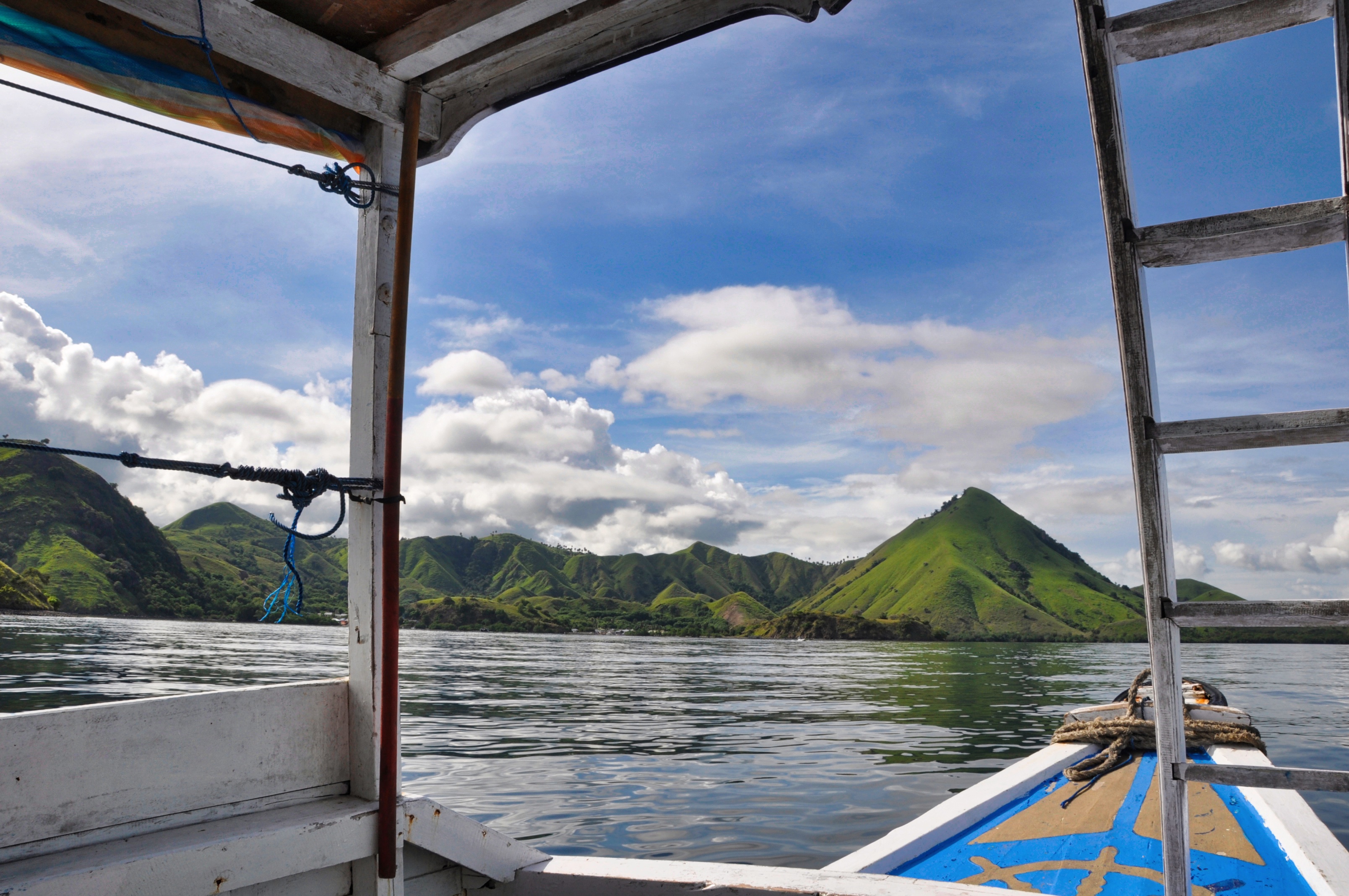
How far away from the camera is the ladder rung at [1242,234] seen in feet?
6.42

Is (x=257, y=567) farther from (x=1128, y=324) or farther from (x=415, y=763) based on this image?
(x=1128, y=324)

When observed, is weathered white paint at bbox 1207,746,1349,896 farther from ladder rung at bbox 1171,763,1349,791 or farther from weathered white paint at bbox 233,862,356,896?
weathered white paint at bbox 233,862,356,896

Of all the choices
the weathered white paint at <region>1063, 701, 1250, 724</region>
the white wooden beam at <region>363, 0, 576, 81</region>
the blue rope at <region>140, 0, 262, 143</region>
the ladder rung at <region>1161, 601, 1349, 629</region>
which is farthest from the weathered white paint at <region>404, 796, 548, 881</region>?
the weathered white paint at <region>1063, 701, 1250, 724</region>

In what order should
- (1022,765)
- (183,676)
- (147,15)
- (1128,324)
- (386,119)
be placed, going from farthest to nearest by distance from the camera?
(183,676), (1022,765), (386,119), (147,15), (1128,324)

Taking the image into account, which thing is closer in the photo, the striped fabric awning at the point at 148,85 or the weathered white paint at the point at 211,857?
the weathered white paint at the point at 211,857

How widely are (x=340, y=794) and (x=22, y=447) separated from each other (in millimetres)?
1605

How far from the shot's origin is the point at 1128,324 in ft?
7.06

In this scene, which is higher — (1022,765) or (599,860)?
(599,860)

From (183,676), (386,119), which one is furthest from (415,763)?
(183,676)

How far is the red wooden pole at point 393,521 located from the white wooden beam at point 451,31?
0.22m

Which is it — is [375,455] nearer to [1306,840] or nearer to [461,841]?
[461,841]

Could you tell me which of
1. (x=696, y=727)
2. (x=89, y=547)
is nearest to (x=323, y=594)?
(x=89, y=547)

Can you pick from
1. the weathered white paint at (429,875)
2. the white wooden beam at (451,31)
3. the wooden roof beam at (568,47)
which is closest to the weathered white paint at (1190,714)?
the weathered white paint at (429,875)

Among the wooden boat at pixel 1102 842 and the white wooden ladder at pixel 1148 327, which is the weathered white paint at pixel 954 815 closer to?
the wooden boat at pixel 1102 842
